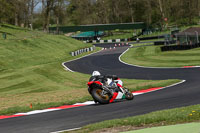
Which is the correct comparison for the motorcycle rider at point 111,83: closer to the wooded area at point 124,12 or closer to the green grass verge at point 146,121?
the green grass verge at point 146,121

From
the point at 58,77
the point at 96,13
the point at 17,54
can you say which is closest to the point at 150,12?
the point at 96,13

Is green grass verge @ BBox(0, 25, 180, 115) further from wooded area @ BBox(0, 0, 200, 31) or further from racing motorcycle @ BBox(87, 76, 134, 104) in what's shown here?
wooded area @ BBox(0, 0, 200, 31)

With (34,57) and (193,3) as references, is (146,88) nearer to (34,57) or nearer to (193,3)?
(34,57)

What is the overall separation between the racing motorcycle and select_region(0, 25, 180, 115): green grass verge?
1923 millimetres

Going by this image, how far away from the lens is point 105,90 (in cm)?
1411

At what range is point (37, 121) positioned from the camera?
11.4 m

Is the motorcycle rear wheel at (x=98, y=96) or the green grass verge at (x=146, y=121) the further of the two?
the motorcycle rear wheel at (x=98, y=96)

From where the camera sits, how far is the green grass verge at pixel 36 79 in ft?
56.2

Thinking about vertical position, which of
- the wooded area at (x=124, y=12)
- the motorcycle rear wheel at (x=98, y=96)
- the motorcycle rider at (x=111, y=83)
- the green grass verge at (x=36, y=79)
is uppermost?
the wooded area at (x=124, y=12)

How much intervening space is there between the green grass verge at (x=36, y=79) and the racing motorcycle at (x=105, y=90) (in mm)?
1923

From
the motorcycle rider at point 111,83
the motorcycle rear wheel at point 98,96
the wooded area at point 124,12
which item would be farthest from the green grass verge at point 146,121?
the wooded area at point 124,12

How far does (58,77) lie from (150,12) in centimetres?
8869

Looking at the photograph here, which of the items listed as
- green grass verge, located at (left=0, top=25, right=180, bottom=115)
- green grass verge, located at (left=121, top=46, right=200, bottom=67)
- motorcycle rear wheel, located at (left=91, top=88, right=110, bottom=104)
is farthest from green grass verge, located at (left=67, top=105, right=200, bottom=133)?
green grass verge, located at (left=121, top=46, right=200, bottom=67)

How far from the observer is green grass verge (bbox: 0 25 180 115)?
1713 centimetres
